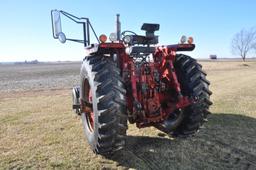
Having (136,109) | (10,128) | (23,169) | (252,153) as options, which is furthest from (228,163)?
(10,128)

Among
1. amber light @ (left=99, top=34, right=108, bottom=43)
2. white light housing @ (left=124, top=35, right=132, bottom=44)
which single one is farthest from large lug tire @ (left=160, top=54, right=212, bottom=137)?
amber light @ (left=99, top=34, right=108, bottom=43)

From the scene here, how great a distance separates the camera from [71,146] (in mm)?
4656

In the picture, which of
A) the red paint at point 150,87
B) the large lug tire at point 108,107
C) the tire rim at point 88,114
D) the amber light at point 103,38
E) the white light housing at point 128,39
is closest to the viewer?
the large lug tire at point 108,107

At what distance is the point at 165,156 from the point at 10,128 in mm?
3635

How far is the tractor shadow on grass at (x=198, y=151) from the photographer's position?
3834 millimetres

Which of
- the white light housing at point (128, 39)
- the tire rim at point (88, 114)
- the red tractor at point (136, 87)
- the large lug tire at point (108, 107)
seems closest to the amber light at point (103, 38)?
the red tractor at point (136, 87)

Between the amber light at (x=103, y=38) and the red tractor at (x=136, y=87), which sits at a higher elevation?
the amber light at (x=103, y=38)

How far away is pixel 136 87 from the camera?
4.25 meters

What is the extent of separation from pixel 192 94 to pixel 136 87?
1.01m

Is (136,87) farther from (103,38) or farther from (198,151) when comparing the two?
(198,151)

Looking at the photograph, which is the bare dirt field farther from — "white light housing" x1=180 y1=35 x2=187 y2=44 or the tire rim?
"white light housing" x1=180 y1=35 x2=187 y2=44

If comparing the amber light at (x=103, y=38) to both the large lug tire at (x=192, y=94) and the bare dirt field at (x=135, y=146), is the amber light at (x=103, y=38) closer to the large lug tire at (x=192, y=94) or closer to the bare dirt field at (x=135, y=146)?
the large lug tire at (x=192, y=94)

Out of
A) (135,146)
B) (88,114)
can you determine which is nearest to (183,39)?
(135,146)

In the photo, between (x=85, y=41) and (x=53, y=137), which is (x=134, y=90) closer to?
(x=85, y=41)
